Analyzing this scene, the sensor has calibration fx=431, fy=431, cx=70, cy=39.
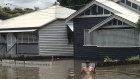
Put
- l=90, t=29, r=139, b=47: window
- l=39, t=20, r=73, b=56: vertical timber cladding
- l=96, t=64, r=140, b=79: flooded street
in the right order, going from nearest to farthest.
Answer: l=96, t=64, r=140, b=79: flooded street
l=90, t=29, r=139, b=47: window
l=39, t=20, r=73, b=56: vertical timber cladding

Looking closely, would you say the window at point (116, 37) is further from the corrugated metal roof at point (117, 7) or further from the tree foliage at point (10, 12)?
the tree foliage at point (10, 12)

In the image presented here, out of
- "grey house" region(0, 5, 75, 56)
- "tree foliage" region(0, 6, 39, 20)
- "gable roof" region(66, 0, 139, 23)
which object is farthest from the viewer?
"tree foliage" region(0, 6, 39, 20)

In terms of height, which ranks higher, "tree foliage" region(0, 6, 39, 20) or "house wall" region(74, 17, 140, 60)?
"tree foliage" region(0, 6, 39, 20)

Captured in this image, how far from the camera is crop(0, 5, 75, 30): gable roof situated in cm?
4191

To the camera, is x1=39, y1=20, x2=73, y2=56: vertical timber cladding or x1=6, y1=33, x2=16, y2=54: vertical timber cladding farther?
x1=6, y1=33, x2=16, y2=54: vertical timber cladding

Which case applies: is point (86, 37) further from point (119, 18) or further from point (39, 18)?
point (39, 18)

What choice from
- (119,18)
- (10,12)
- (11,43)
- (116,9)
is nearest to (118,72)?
(119,18)

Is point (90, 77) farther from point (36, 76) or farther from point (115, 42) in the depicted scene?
point (115, 42)

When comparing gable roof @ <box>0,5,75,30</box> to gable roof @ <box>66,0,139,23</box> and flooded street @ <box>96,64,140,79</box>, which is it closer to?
gable roof @ <box>66,0,139,23</box>

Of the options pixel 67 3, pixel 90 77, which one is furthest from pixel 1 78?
pixel 67 3

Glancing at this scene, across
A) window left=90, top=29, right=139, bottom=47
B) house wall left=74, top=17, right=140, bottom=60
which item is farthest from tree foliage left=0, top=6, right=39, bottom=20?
window left=90, top=29, right=139, bottom=47

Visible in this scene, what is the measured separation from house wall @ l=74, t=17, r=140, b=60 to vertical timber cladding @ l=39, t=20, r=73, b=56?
364cm

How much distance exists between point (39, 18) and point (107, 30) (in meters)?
11.9

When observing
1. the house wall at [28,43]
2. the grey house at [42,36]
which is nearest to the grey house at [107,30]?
the grey house at [42,36]
